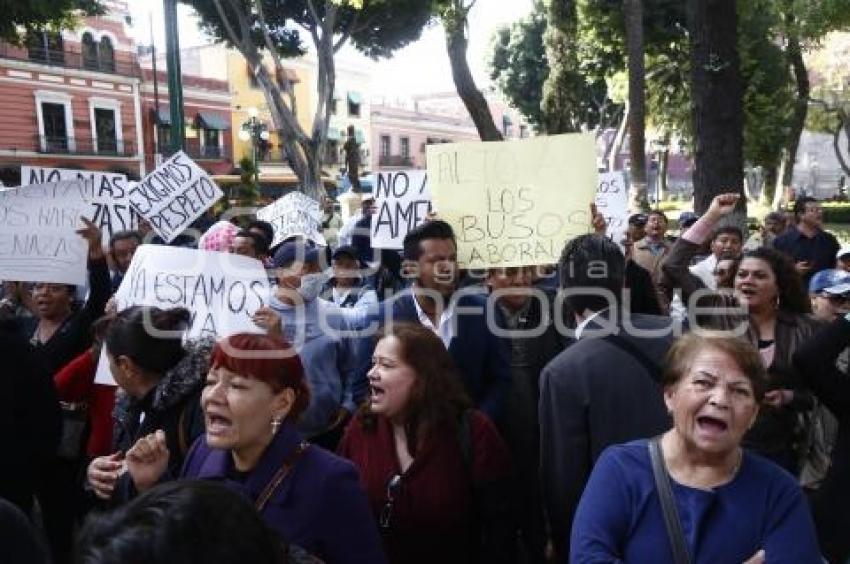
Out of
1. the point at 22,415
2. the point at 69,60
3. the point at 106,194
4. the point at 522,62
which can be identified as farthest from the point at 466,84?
the point at 69,60

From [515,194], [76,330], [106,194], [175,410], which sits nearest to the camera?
[175,410]

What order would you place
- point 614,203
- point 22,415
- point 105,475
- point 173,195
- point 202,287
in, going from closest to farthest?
1. point 105,475
2. point 22,415
3. point 202,287
4. point 173,195
5. point 614,203

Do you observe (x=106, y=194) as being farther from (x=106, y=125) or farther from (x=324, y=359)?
(x=106, y=125)

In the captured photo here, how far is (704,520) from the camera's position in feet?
5.93

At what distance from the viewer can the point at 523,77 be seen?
30.9m

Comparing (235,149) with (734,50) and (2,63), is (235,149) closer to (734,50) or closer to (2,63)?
(2,63)

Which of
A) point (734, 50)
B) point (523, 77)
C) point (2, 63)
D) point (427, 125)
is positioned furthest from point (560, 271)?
point (427, 125)

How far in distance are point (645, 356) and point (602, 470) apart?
64 cm

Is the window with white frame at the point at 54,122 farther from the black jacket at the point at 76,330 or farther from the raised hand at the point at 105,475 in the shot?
the raised hand at the point at 105,475

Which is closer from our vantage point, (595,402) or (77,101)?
(595,402)

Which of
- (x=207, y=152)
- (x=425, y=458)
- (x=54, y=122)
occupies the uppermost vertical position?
(x=54, y=122)

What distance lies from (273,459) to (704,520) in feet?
3.48

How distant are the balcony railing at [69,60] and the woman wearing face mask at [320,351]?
34.9 m

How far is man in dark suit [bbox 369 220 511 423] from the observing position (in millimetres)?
3293
